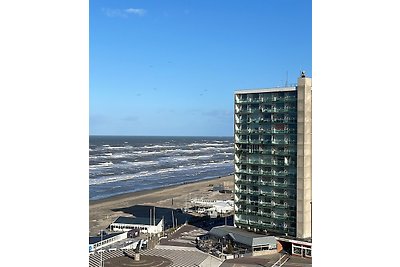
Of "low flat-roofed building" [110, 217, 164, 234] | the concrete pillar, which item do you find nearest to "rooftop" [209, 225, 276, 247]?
the concrete pillar

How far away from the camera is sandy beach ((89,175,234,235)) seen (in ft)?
43.6

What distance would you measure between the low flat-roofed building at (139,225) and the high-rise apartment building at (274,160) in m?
2.41

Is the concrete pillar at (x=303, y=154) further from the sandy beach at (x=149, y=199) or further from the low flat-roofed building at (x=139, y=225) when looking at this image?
the sandy beach at (x=149, y=199)

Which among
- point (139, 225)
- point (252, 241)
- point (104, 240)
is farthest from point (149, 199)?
point (252, 241)

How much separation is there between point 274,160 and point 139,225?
4059 millimetres

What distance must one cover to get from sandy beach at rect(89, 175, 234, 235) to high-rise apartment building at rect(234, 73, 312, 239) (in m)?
4.39

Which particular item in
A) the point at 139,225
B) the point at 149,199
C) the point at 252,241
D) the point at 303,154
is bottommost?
the point at 149,199

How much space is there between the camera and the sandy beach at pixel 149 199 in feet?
43.6

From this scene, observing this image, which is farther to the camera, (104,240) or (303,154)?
(104,240)

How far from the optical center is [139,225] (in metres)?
11.3

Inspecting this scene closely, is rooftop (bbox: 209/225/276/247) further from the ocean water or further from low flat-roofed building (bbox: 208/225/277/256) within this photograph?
the ocean water

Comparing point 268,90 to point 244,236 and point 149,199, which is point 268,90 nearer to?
point 244,236
